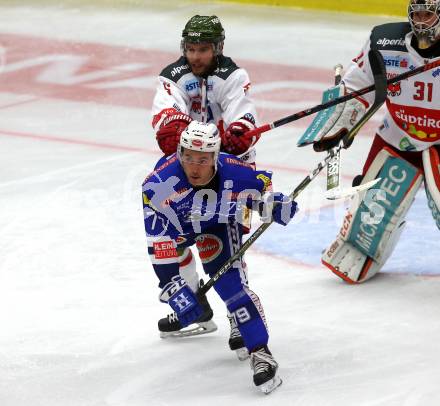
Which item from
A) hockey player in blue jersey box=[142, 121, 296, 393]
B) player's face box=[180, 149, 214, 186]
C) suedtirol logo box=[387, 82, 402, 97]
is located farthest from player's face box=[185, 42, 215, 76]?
suedtirol logo box=[387, 82, 402, 97]

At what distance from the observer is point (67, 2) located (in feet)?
38.3

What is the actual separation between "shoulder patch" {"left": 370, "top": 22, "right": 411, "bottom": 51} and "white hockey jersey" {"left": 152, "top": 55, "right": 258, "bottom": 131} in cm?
67

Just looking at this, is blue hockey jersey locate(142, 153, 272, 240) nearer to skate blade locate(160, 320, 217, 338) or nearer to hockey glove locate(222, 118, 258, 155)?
hockey glove locate(222, 118, 258, 155)

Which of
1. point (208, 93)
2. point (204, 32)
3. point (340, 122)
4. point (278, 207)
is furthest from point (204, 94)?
point (278, 207)

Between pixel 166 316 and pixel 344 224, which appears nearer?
pixel 166 316

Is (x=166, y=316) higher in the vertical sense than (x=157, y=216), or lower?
lower

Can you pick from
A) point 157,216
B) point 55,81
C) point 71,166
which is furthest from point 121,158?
point 157,216

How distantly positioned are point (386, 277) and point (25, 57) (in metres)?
5.08

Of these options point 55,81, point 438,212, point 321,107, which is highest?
point 321,107

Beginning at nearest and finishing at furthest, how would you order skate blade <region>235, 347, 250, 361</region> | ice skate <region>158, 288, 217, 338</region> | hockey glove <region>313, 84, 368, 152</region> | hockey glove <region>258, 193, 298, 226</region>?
1. hockey glove <region>258, 193, 298, 226</region>
2. skate blade <region>235, 347, 250, 361</region>
3. ice skate <region>158, 288, 217, 338</region>
4. hockey glove <region>313, 84, 368, 152</region>

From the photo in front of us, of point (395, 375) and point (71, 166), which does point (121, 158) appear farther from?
point (395, 375)

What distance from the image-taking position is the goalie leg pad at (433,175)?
5.30m

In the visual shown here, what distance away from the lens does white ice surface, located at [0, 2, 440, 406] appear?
176 inches

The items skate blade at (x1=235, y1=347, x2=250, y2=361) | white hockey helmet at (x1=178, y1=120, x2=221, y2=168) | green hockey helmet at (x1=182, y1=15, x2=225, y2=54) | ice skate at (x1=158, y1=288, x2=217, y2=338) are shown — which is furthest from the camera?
ice skate at (x1=158, y1=288, x2=217, y2=338)
